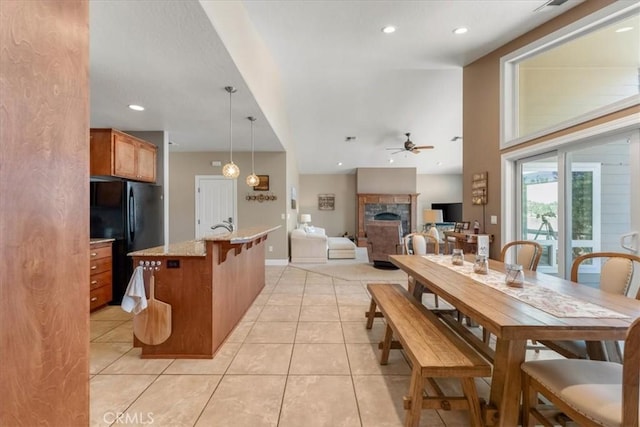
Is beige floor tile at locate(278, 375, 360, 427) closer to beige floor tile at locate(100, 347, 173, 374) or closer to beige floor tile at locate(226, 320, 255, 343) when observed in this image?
beige floor tile at locate(226, 320, 255, 343)

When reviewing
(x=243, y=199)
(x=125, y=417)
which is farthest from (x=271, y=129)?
(x=125, y=417)

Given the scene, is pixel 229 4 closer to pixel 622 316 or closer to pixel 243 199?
pixel 622 316

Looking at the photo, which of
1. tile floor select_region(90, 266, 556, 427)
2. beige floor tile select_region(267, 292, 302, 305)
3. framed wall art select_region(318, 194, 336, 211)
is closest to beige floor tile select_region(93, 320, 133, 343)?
tile floor select_region(90, 266, 556, 427)

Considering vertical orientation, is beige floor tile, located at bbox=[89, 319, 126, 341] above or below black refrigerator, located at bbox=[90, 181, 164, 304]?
below

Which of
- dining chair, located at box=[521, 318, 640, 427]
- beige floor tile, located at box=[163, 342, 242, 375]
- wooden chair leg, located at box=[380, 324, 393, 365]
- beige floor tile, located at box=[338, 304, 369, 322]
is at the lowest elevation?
beige floor tile, located at box=[163, 342, 242, 375]

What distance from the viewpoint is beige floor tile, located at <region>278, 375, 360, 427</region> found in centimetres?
166

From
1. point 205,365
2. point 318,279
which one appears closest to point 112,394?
point 205,365

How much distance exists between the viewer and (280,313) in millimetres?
3387

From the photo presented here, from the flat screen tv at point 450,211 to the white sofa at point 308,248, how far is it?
230 inches

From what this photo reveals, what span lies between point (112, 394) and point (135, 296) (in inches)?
25.2

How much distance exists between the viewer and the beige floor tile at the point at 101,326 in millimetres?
2848

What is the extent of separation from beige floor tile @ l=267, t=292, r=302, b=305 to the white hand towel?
1.75m

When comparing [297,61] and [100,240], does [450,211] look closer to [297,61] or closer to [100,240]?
[297,61]

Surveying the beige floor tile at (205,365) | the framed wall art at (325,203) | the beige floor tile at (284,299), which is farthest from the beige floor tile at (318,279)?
the framed wall art at (325,203)
